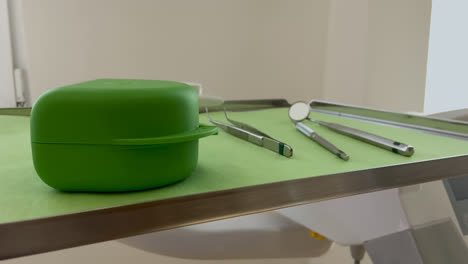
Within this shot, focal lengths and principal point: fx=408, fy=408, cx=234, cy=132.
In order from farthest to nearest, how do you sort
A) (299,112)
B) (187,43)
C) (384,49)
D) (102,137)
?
(384,49) < (187,43) < (299,112) < (102,137)

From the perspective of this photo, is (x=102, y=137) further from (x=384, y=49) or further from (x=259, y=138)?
(x=384, y=49)

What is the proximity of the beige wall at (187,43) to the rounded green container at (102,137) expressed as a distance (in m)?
1.21

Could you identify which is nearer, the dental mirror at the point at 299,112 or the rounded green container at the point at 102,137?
the rounded green container at the point at 102,137

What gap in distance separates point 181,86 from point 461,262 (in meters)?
0.55

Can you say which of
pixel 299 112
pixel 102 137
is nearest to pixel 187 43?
pixel 299 112

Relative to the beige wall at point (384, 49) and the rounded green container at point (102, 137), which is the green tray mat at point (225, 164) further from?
the beige wall at point (384, 49)

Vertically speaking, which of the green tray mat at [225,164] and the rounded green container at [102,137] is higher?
the rounded green container at [102,137]

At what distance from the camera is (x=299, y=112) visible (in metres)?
0.55

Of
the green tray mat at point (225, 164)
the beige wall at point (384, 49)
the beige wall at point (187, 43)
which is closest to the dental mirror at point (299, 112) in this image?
the green tray mat at point (225, 164)

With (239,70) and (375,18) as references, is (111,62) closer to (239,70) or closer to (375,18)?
(239,70)

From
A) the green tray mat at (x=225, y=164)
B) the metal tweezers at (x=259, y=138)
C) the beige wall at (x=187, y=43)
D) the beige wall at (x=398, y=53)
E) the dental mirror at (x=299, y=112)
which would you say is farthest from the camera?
the beige wall at (x=398, y=53)

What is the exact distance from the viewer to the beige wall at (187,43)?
4.51 feet

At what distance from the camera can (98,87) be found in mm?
257

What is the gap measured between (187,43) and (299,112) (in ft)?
3.66
